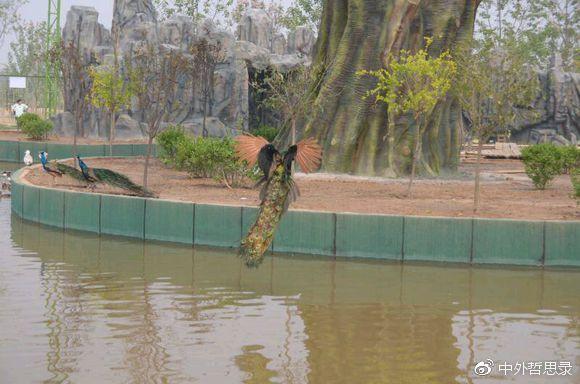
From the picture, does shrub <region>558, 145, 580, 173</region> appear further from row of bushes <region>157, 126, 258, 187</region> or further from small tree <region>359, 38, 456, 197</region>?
row of bushes <region>157, 126, 258, 187</region>

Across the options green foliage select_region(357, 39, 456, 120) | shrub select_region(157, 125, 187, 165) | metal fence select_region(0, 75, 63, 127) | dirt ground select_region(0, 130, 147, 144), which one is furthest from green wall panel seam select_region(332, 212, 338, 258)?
metal fence select_region(0, 75, 63, 127)

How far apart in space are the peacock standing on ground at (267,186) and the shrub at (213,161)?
10835 millimetres

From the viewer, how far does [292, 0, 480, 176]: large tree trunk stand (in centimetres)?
2686

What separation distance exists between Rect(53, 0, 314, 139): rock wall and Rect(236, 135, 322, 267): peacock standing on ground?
28.5 metres

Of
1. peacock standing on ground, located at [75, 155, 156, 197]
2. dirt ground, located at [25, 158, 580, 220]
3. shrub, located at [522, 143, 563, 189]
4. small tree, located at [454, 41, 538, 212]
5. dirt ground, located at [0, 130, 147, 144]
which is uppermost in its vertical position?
small tree, located at [454, 41, 538, 212]

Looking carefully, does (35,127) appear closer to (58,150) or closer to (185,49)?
(58,150)

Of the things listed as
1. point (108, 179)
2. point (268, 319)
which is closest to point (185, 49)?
point (108, 179)

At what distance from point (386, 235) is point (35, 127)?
27.2 m

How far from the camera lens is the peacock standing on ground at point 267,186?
11.6 m

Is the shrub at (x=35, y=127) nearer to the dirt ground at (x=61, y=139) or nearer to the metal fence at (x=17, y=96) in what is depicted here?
the dirt ground at (x=61, y=139)

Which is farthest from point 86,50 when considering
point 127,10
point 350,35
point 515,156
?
point 350,35

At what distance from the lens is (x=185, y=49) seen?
50344 mm

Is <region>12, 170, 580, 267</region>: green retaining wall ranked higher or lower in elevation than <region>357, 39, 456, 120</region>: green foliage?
lower

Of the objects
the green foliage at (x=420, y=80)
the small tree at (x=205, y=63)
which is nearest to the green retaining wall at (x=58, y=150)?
the small tree at (x=205, y=63)
